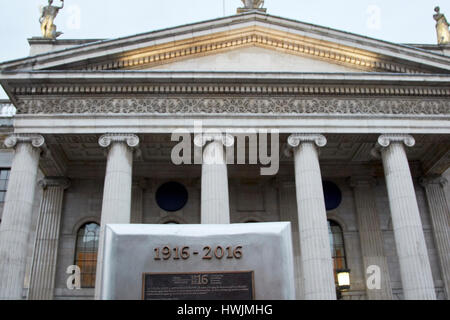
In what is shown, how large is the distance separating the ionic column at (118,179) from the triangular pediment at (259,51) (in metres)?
3.59

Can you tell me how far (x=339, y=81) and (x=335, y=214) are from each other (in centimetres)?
787

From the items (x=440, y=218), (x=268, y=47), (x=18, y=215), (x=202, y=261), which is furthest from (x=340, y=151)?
(x=202, y=261)

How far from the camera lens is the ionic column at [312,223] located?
16344mm

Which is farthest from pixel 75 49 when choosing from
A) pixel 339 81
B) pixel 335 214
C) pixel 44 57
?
pixel 335 214

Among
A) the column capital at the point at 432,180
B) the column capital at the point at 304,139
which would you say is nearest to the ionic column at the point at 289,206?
the column capital at the point at 304,139

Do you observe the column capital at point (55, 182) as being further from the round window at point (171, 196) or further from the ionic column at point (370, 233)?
the ionic column at point (370, 233)

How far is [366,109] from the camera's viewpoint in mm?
19359

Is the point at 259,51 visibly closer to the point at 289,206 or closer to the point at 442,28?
the point at 289,206

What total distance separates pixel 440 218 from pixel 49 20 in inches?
885

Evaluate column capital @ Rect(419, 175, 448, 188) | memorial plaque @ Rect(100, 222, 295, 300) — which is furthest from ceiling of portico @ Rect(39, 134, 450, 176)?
memorial plaque @ Rect(100, 222, 295, 300)

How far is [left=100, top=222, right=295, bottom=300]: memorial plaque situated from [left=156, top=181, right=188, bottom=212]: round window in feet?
60.5

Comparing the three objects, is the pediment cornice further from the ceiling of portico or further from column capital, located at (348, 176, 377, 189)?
column capital, located at (348, 176, 377, 189)
